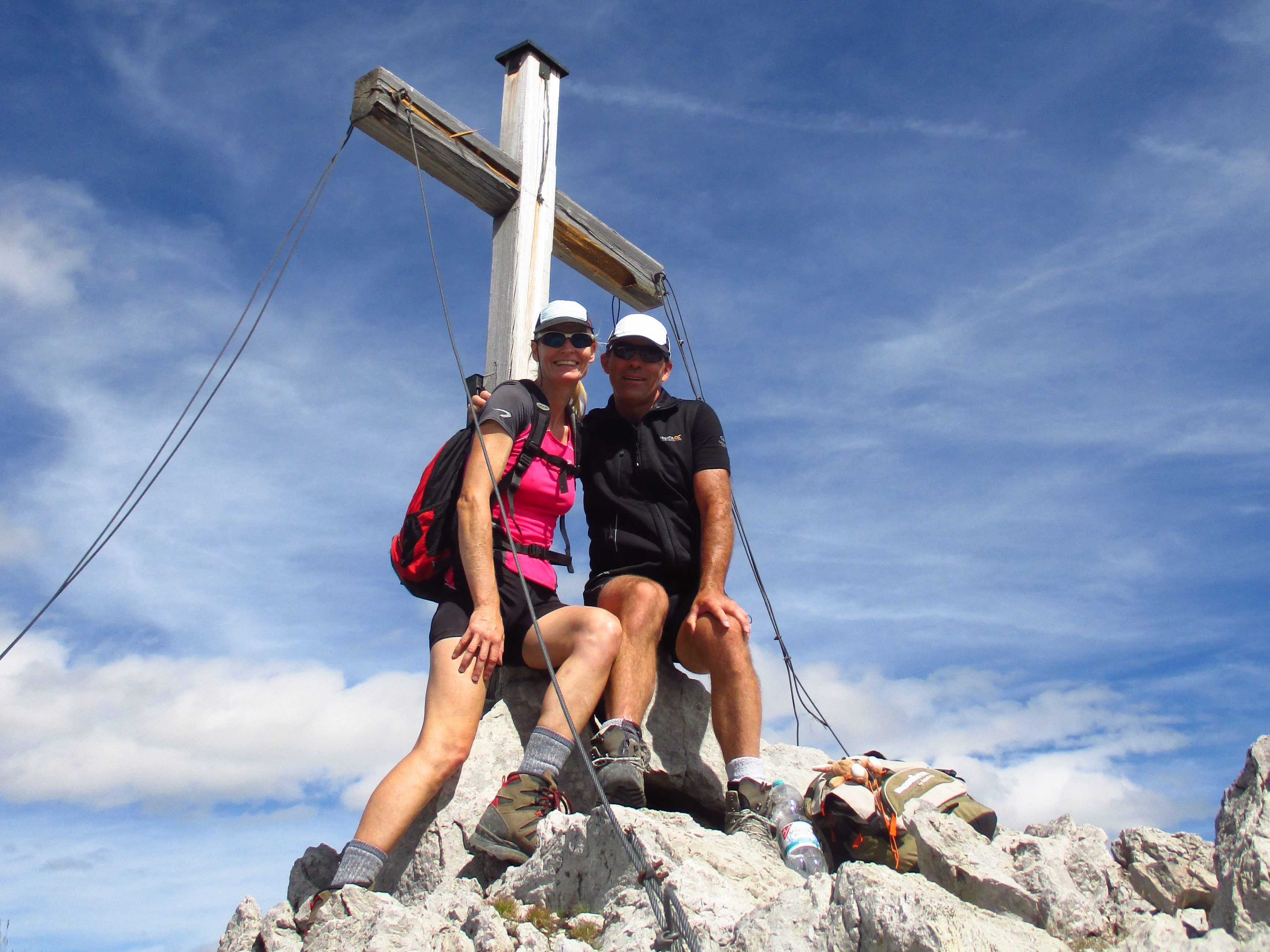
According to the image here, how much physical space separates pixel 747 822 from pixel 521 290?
3295 millimetres

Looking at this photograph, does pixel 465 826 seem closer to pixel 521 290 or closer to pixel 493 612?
pixel 493 612

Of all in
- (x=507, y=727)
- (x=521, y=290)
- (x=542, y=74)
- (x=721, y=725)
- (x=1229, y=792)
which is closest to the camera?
(x=1229, y=792)

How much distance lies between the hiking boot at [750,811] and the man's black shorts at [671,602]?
0.87m

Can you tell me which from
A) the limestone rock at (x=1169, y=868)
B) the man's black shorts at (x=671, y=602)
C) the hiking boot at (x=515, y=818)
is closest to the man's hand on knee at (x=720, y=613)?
the man's black shorts at (x=671, y=602)

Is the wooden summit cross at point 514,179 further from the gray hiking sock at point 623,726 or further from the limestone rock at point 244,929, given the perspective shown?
the limestone rock at point 244,929

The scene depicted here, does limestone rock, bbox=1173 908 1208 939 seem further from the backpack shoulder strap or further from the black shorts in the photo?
the backpack shoulder strap

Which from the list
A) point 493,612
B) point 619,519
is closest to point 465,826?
point 493,612

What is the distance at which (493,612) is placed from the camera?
4.48 meters

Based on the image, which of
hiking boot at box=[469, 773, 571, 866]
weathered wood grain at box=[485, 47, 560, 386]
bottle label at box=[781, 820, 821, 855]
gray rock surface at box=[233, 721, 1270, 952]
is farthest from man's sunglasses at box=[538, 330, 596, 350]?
bottle label at box=[781, 820, 821, 855]

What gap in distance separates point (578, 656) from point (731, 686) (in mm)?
713

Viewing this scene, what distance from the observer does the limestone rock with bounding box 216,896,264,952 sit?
395 cm

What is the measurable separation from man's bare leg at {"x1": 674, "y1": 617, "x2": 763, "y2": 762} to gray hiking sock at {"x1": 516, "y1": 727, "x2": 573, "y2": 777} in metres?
0.72

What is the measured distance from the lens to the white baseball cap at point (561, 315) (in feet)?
17.1

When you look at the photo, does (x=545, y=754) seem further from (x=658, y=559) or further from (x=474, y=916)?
(x=658, y=559)
